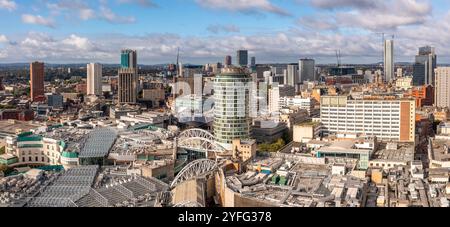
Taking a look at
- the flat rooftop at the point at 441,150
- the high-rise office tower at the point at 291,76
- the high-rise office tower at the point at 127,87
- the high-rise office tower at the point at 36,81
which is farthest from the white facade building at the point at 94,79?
the flat rooftop at the point at 441,150

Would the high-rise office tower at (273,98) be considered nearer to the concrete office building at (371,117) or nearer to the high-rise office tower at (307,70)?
the concrete office building at (371,117)

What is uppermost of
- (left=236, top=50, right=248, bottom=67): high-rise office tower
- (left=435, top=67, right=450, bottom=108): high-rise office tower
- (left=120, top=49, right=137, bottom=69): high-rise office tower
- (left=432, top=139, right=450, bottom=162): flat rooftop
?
(left=236, top=50, right=248, bottom=67): high-rise office tower

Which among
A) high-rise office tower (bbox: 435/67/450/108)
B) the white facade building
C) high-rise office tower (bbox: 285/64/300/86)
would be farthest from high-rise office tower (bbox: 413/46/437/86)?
the white facade building

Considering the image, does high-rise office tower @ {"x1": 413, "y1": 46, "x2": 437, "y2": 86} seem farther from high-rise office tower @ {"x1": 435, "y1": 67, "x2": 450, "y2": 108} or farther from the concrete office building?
the concrete office building

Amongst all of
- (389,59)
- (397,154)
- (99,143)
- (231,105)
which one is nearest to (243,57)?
(389,59)

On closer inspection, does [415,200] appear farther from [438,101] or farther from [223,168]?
[438,101]

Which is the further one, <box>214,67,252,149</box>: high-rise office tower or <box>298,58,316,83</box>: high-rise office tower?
<box>298,58,316,83</box>: high-rise office tower
